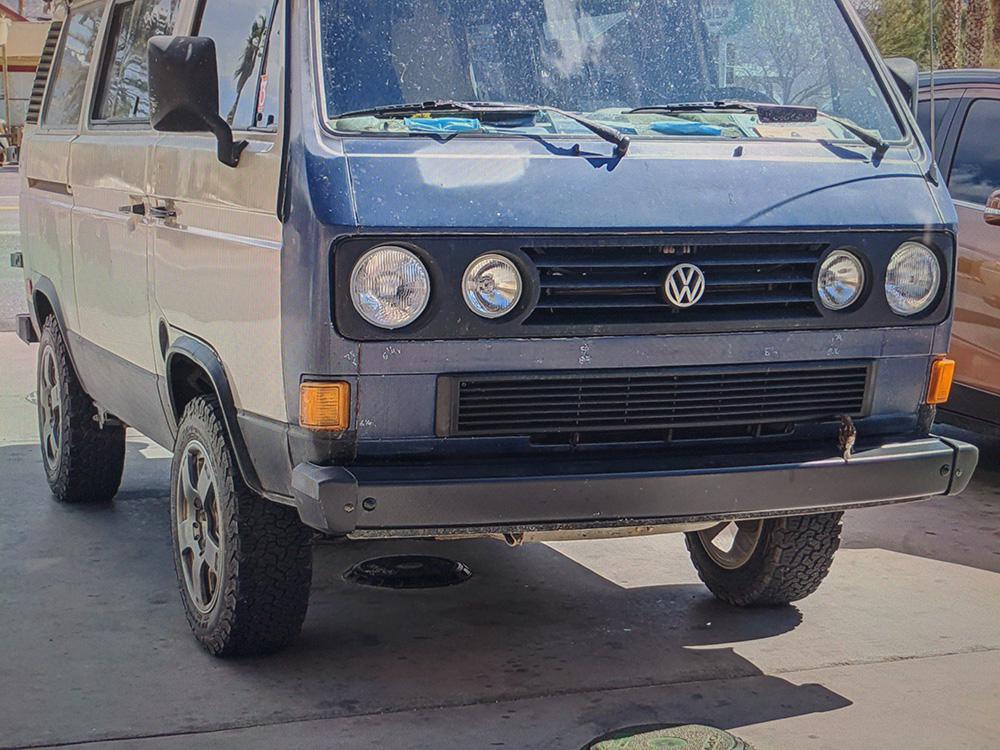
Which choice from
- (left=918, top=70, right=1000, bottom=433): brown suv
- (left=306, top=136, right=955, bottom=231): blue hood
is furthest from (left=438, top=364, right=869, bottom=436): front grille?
(left=918, top=70, right=1000, bottom=433): brown suv

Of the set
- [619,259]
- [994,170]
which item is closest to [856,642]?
[619,259]

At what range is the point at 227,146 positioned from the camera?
455cm

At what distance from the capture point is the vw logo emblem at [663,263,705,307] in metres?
4.26

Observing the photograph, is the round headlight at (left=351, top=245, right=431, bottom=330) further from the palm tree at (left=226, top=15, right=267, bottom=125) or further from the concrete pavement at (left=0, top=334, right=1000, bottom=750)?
the concrete pavement at (left=0, top=334, right=1000, bottom=750)

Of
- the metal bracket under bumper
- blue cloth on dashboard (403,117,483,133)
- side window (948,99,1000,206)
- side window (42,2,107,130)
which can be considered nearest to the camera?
the metal bracket under bumper

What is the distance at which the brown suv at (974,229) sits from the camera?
7.12 m

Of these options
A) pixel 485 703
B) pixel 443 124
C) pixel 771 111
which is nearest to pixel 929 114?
pixel 771 111

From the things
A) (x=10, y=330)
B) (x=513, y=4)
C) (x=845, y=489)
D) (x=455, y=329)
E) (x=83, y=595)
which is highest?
(x=513, y=4)

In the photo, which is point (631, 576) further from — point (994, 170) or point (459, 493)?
point (994, 170)

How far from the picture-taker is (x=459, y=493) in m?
4.00

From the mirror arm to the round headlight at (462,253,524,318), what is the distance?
0.90 m

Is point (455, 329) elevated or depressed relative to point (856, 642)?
elevated

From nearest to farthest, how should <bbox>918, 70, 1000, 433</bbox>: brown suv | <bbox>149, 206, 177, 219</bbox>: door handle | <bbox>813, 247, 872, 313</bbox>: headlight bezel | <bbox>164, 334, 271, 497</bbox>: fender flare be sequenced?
<bbox>813, 247, 872, 313</bbox>: headlight bezel, <bbox>164, 334, 271, 497</bbox>: fender flare, <bbox>149, 206, 177, 219</bbox>: door handle, <bbox>918, 70, 1000, 433</bbox>: brown suv

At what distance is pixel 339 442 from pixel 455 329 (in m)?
0.42
